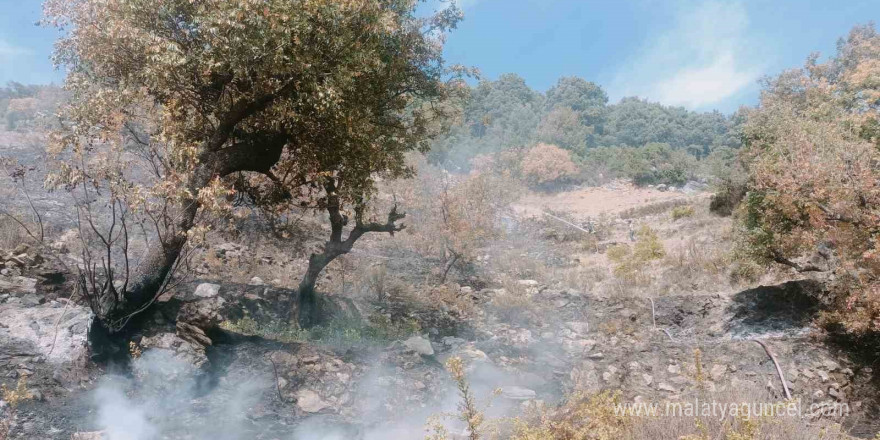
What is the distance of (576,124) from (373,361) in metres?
55.7

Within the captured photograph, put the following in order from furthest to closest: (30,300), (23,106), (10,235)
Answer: (23,106)
(10,235)
(30,300)

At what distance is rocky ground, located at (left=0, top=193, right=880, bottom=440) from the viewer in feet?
16.0

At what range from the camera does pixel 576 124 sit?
58281 mm

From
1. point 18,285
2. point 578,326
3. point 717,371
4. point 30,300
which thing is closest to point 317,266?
point 30,300

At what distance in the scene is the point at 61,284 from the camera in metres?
6.80

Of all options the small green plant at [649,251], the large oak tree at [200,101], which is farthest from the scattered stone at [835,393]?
the small green plant at [649,251]

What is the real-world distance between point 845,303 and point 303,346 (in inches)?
322

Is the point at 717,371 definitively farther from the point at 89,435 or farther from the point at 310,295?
the point at 89,435

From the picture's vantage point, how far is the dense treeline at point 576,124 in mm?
50028

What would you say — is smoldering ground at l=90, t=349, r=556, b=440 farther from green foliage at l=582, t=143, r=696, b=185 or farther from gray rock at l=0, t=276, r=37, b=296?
green foliage at l=582, t=143, r=696, b=185

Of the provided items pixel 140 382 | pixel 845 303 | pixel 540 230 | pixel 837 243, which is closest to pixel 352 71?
pixel 140 382

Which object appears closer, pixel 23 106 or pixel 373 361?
pixel 373 361

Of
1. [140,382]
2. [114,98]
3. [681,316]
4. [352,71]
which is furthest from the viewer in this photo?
[681,316]

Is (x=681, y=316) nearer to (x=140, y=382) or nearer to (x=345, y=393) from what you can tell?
(x=345, y=393)
